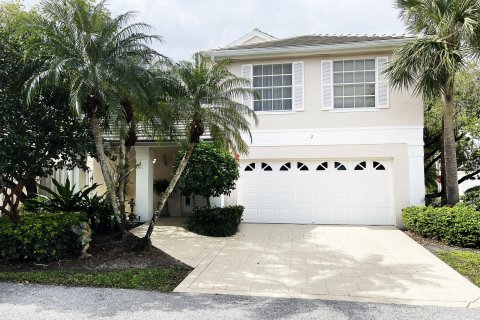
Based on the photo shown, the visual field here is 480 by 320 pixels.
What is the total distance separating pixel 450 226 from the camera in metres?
9.94

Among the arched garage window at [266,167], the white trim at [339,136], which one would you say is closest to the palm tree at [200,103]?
the white trim at [339,136]

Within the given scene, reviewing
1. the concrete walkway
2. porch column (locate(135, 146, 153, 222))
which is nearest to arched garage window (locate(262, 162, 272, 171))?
the concrete walkway

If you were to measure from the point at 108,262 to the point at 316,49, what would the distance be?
9.92 meters

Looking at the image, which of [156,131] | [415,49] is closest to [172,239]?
[156,131]

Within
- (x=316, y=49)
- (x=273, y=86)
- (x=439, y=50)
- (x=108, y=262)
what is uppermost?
(x=316, y=49)

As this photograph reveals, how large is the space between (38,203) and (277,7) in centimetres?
1007

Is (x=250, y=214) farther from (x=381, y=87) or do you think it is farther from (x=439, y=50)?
(x=439, y=50)

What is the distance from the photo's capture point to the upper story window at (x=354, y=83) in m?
13.0

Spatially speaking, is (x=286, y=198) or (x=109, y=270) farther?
(x=286, y=198)

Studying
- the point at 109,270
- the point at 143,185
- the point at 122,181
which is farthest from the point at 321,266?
the point at 143,185

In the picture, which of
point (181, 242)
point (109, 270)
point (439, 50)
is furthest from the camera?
point (439, 50)

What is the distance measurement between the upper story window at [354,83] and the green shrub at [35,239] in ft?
32.5

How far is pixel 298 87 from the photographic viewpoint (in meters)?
13.4

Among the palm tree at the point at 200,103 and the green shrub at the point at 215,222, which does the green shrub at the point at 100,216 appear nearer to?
the green shrub at the point at 215,222
